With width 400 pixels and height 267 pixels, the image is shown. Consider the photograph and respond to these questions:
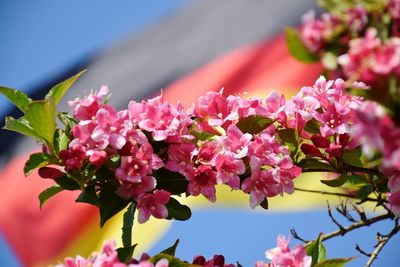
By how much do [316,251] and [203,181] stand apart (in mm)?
174

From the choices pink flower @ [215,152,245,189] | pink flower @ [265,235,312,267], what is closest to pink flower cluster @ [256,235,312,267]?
pink flower @ [265,235,312,267]

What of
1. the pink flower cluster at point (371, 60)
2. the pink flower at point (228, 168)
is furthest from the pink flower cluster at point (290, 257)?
the pink flower cluster at point (371, 60)

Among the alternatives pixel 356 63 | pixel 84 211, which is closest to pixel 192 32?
pixel 84 211

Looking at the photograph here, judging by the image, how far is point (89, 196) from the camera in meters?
0.89

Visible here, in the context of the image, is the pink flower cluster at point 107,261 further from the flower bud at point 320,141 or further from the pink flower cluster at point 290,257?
the flower bud at point 320,141

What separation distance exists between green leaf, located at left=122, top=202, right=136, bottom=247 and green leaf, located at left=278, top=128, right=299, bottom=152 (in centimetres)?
22

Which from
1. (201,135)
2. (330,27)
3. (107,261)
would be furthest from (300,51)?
(107,261)

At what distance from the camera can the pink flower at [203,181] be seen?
92 cm

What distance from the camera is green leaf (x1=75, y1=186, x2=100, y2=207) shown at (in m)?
0.88

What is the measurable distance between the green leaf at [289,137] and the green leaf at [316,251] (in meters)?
0.14

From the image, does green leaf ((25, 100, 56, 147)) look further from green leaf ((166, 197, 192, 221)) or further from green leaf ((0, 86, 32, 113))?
green leaf ((166, 197, 192, 221))

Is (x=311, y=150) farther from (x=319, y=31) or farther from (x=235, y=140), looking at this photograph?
(x=319, y=31)

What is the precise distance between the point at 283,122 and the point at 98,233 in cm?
346

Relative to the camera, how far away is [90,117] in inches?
36.1
